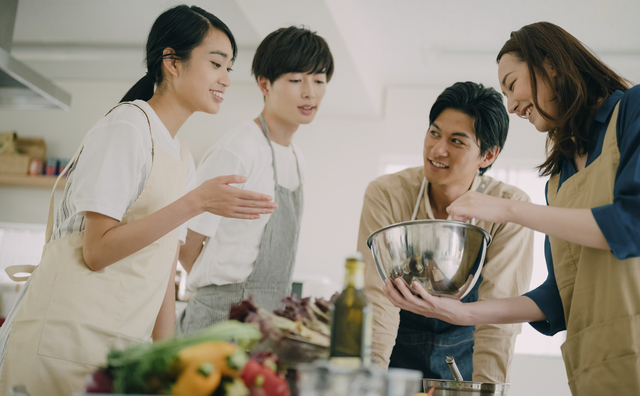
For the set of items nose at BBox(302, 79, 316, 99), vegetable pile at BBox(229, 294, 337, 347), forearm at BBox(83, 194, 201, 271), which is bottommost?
vegetable pile at BBox(229, 294, 337, 347)

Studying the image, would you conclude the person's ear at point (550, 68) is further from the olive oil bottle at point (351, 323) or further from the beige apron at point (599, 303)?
the olive oil bottle at point (351, 323)

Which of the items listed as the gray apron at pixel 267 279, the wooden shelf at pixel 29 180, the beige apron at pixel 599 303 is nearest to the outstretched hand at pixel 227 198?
the gray apron at pixel 267 279

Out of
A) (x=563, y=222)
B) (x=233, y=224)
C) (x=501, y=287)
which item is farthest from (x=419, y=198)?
(x=563, y=222)

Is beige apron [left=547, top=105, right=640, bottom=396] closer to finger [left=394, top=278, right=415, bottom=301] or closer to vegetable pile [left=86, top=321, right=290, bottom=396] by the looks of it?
finger [left=394, top=278, right=415, bottom=301]

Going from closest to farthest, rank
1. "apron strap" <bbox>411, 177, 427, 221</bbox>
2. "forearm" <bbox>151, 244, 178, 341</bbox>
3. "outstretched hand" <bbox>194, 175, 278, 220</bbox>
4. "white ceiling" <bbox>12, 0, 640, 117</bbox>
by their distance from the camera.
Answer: "outstretched hand" <bbox>194, 175, 278, 220</bbox>
"forearm" <bbox>151, 244, 178, 341</bbox>
"apron strap" <bbox>411, 177, 427, 221</bbox>
"white ceiling" <bbox>12, 0, 640, 117</bbox>

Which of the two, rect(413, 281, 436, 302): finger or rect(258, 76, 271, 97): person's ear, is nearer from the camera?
rect(413, 281, 436, 302): finger

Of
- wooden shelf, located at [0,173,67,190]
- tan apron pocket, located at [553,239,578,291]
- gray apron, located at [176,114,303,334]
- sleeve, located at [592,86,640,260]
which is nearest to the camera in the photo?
sleeve, located at [592,86,640,260]

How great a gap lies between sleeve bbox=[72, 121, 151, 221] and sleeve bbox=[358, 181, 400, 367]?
2.63ft

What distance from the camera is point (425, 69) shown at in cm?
504

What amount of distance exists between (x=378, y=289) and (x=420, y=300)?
0.49 metres

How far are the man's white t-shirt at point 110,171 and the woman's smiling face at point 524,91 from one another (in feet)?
3.15

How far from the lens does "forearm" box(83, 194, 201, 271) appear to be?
1.15 meters

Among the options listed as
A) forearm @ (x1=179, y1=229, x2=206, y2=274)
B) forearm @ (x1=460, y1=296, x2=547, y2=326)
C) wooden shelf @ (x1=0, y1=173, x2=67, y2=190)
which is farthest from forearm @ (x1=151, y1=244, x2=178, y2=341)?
wooden shelf @ (x1=0, y1=173, x2=67, y2=190)

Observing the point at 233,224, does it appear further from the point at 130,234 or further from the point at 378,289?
the point at 130,234
